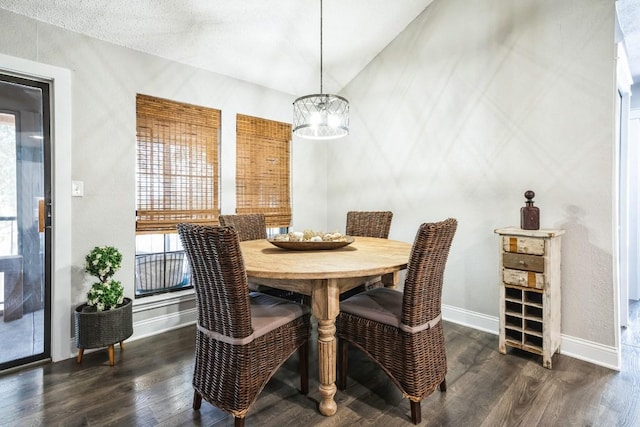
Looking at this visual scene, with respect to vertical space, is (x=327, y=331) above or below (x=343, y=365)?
above

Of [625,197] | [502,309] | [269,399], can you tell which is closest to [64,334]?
[269,399]

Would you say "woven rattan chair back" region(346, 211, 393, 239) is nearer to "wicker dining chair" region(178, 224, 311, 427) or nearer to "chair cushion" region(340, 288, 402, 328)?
"chair cushion" region(340, 288, 402, 328)

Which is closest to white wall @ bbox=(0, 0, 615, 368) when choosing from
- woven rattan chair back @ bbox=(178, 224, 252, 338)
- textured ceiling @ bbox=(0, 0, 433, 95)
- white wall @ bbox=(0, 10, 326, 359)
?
white wall @ bbox=(0, 10, 326, 359)

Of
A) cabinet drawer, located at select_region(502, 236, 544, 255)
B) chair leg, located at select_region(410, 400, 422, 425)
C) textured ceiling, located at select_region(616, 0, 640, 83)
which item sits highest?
textured ceiling, located at select_region(616, 0, 640, 83)

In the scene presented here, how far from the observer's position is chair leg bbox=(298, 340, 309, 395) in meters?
1.83

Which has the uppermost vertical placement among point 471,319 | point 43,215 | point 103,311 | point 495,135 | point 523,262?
point 495,135

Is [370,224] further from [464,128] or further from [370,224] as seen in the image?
[464,128]

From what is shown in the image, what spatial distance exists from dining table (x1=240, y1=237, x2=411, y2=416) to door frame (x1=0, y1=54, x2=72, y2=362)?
1.45 metres

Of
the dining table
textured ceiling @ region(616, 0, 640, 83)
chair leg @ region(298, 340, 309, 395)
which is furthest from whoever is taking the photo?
textured ceiling @ region(616, 0, 640, 83)

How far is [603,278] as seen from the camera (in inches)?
85.1

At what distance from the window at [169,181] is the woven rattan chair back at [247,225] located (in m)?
0.38

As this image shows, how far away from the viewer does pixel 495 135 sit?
8.70 feet

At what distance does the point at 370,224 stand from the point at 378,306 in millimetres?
1267

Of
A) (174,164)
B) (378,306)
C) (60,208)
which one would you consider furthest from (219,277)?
(174,164)
